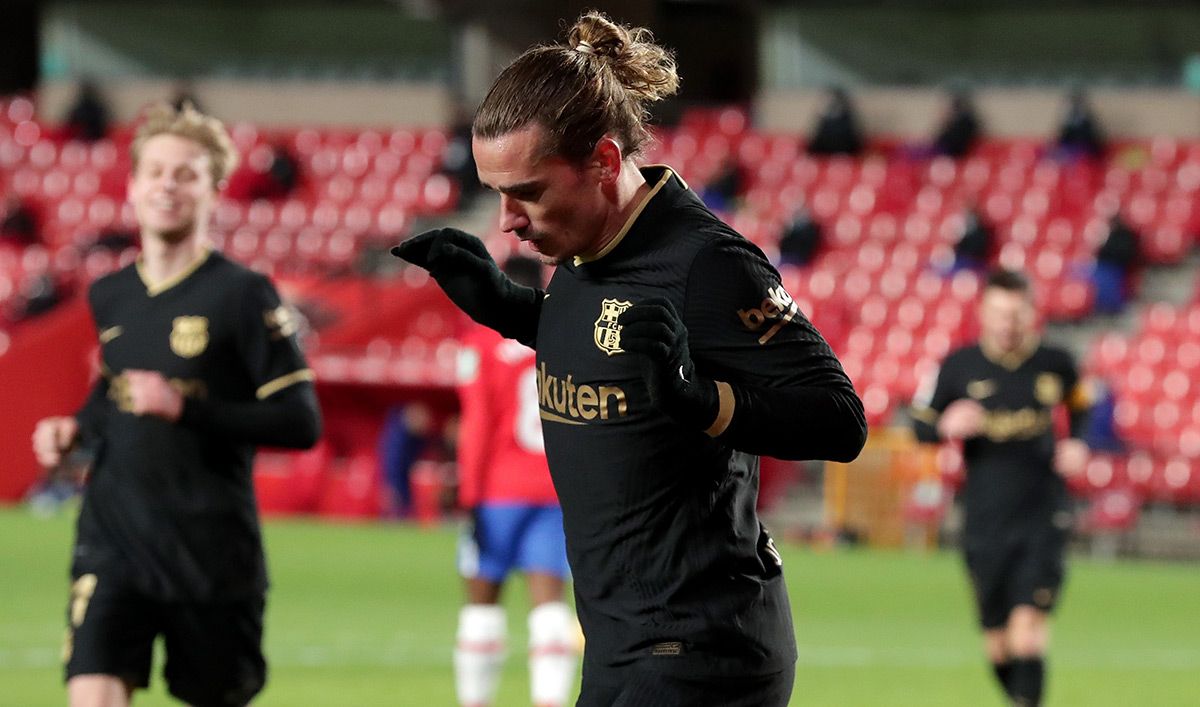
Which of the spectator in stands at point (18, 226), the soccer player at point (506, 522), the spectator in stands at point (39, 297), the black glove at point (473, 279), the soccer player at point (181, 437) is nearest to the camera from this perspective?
the black glove at point (473, 279)

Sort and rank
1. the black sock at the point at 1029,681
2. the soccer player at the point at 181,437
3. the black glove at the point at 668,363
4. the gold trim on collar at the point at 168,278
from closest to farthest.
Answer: the black glove at the point at 668,363 → the soccer player at the point at 181,437 → the gold trim on collar at the point at 168,278 → the black sock at the point at 1029,681

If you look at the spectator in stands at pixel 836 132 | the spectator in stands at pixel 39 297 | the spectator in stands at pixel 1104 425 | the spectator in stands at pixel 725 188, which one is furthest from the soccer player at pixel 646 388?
the spectator in stands at pixel 836 132

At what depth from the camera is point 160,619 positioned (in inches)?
215

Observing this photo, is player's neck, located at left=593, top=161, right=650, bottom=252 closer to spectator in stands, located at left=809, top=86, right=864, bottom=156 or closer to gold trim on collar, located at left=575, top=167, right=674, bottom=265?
gold trim on collar, located at left=575, top=167, right=674, bottom=265

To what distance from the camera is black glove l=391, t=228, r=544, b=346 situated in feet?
12.6

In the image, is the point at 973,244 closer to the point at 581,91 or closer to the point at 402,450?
the point at 402,450

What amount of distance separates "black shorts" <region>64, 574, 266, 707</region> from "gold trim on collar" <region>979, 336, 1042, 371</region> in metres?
4.81

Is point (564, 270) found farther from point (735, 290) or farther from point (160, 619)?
point (160, 619)

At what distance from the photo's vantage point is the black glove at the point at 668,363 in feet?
10.5

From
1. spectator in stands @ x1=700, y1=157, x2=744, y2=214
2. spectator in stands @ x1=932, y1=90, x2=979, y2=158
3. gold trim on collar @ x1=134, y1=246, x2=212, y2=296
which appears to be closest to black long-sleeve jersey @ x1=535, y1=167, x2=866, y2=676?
gold trim on collar @ x1=134, y1=246, x2=212, y2=296

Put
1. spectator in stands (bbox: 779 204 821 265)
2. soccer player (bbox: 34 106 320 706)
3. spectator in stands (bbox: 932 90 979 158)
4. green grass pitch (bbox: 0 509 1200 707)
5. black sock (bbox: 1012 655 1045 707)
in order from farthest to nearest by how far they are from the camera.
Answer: spectator in stands (bbox: 932 90 979 158) < spectator in stands (bbox: 779 204 821 265) < green grass pitch (bbox: 0 509 1200 707) < black sock (bbox: 1012 655 1045 707) < soccer player (bbox: 34 106 320 706)

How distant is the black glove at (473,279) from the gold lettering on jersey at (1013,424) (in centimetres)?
568

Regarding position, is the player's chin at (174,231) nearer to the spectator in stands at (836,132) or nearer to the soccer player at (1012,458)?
the soccer player at (1012,458)

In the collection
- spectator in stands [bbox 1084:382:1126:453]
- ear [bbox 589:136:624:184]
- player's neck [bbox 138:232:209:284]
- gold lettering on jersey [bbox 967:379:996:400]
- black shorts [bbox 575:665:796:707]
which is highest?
ear [bbox 589:136:624:184]
